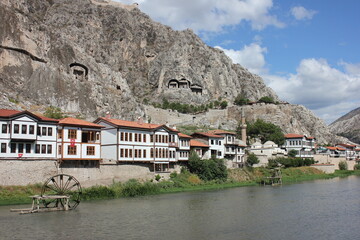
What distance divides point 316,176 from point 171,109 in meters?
57.1

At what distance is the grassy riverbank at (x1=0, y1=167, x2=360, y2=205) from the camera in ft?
148

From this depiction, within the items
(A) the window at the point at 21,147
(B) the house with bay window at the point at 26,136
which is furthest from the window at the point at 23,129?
(A) the window at the point at 21,147

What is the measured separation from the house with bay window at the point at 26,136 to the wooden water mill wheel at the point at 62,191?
→ 384 cm

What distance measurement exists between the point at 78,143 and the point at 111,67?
3736 inches

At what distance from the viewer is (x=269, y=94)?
190m

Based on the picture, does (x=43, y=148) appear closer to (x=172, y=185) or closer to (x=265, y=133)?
(x=172, y=185)

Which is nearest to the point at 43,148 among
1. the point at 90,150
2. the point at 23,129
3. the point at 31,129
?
the point at 31,129

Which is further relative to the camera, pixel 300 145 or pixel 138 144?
pixel 300 145

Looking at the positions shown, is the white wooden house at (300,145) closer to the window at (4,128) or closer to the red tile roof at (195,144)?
the red tile roof at (195,144)

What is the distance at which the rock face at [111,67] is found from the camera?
95.9m

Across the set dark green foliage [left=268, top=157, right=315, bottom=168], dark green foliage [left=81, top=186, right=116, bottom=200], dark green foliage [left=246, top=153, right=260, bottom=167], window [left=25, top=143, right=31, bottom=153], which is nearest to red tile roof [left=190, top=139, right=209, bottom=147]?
dark green foliage [left=246, top=153, right=260, bottom=167]

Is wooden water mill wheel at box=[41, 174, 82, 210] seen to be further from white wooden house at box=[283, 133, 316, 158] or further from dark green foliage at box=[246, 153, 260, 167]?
white wooden house at box=[283, 133, 316, 158]

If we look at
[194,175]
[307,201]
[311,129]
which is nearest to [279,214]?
[307,201]

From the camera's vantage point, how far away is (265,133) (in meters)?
115
